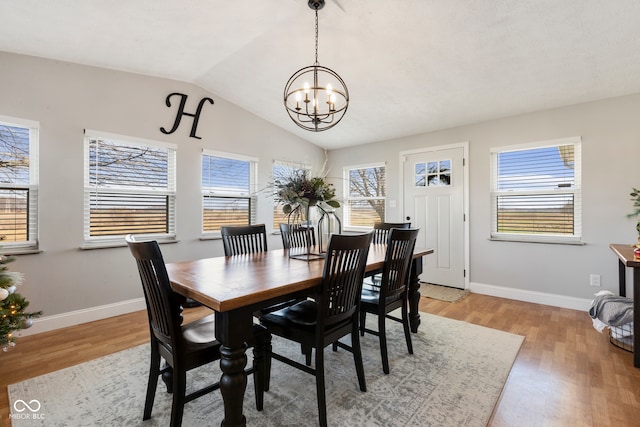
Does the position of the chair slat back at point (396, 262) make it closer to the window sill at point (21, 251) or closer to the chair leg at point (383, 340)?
the chair leg at point (383, 340)

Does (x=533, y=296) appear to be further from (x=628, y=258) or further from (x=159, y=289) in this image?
(x=159, y=289)

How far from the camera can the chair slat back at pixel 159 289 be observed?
139 cm

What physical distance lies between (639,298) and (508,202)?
191cm

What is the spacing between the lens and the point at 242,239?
8.83 ft

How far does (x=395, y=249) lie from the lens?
216cm

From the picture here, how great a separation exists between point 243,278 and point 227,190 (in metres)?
2.81

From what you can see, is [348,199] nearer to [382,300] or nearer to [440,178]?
[440,178]

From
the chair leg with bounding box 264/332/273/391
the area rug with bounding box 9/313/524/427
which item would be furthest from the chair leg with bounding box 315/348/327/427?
the chair leg with bounding box 264/332/273/391

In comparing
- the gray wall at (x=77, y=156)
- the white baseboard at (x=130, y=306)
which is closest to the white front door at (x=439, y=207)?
the white baseboard at (x=130, y=306)

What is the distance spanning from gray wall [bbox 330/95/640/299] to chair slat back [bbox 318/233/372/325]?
294cm

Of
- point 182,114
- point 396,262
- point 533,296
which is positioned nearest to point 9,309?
point 396,262

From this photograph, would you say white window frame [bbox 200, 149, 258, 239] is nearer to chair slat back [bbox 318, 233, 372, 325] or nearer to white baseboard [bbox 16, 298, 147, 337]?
white baseboard [bbox 16, 298, 147, 337]

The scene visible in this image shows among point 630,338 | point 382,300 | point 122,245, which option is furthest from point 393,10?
point 122,245

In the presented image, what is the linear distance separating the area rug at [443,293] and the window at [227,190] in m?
2.66
